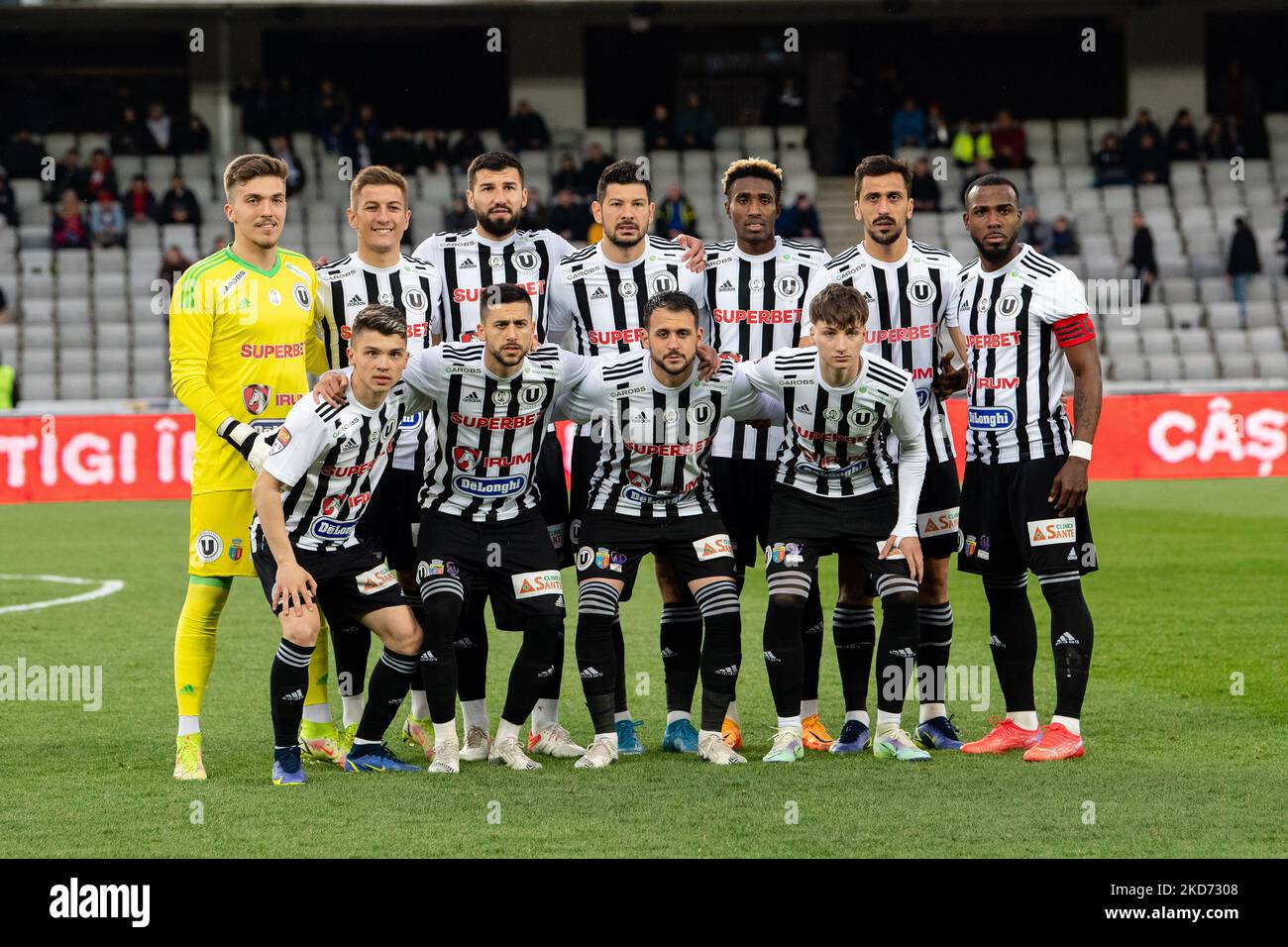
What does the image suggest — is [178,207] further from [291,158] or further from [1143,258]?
[1143,258]

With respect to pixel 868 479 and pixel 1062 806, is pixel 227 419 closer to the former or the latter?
pixel 868 479

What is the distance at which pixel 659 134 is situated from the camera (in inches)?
999

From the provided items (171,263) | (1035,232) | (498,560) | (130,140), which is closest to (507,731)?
(498,560)

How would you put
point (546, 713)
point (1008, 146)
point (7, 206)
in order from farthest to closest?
1. point (1008, 146)
2. point (7, 206)
3. point (546, 713)

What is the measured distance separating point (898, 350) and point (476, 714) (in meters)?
2.08

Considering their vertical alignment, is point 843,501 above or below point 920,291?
below

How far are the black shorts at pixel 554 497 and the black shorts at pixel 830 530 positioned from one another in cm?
82

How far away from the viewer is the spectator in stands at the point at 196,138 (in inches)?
976

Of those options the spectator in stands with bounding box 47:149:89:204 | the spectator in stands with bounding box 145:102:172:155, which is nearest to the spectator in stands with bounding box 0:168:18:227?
the spectator in stands with bounding box 47:149:89:204

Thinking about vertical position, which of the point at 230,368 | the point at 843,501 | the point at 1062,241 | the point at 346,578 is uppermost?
the point at 1062,241

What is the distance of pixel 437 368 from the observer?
6074mm

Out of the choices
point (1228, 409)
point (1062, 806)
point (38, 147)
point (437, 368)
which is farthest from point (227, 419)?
point (38, 147)

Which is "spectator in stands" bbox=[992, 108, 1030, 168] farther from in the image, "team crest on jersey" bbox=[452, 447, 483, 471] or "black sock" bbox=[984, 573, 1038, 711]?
"team crest on jersey" bbox=[452, 447, 483, 471]

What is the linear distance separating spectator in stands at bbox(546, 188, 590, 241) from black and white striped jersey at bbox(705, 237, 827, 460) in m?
15.7
